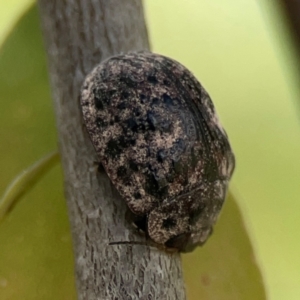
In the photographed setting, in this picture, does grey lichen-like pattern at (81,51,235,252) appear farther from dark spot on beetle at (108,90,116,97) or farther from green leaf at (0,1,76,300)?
green leaf at (0,1,76,300)

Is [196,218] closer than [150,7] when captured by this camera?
Yes

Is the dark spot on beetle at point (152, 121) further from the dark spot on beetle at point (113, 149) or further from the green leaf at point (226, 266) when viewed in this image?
the green leaf at point (226, 266)

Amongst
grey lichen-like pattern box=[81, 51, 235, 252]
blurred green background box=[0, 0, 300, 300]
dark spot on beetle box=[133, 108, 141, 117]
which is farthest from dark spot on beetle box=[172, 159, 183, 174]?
blurred green background box=[0, 0, 300, 300]

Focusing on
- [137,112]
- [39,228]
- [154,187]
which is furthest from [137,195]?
[39,228]

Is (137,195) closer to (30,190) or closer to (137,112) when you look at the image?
(137,112)

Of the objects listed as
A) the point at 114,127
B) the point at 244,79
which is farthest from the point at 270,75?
the point at 114,127

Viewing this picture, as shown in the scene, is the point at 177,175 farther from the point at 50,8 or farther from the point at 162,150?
the point at 50,8
